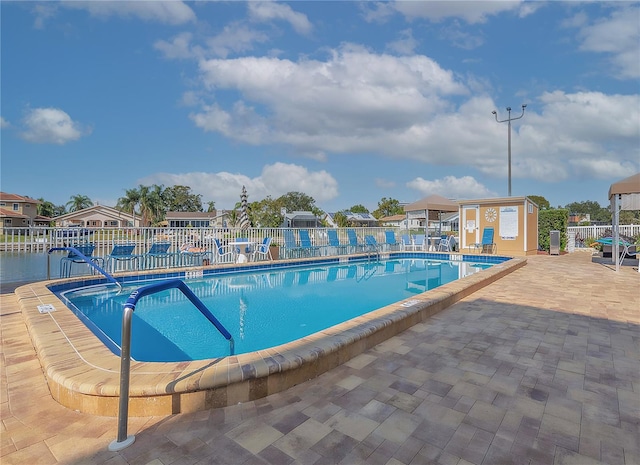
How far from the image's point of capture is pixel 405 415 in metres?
1.87

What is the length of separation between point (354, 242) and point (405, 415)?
446 inches

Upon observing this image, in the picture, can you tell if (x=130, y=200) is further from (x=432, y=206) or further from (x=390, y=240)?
(x=432, y=206)

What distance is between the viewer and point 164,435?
1.69 metres

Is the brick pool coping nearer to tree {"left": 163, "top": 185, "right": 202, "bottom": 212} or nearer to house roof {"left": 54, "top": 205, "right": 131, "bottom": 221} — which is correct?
house roof {"left": 54, "top": 205, "right": 131, "bottom": 221}

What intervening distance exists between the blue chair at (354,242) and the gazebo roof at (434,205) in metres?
2.97

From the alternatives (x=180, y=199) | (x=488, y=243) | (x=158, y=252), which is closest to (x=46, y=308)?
(x=158, y=252)

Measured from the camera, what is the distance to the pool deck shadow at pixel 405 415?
154 centimetres

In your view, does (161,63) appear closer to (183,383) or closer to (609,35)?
(183,383)

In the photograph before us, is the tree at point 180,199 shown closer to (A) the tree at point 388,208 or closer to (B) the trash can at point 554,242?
(A) the tree at point 388,208

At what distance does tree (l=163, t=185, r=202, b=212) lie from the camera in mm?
Result: 54219

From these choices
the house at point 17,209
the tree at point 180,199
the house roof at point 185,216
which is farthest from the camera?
the tree at point 180,199

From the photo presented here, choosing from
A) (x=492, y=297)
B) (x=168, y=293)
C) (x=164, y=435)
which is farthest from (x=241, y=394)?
(x=168, y=293)

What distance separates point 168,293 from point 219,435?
537cm

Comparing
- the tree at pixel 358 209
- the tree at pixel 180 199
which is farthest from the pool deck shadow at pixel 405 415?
the tree at pixel 358 209
